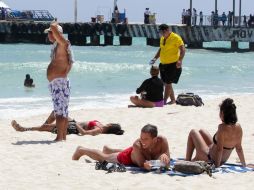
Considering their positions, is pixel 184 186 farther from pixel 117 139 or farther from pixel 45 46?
pixel 45 46

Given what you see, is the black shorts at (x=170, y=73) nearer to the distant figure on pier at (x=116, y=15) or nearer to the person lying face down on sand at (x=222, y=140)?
the person lying face down on sand at (x=222, y=140)

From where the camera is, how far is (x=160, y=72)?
461 inches

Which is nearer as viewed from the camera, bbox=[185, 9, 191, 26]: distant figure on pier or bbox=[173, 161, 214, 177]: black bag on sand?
bbox=[173, 161, 214, 177]: black bag on sand

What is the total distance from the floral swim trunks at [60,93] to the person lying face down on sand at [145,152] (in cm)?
137

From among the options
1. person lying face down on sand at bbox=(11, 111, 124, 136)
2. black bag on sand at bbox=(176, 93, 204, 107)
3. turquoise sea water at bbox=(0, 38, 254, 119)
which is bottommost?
turquoise sea water at bbox=(0, 38, 254, 119)

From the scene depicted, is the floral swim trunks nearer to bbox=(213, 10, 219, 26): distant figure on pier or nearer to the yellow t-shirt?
the yellow t-shirt

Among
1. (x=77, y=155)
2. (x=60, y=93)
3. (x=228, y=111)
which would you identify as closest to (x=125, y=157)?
(x=77, y=155)

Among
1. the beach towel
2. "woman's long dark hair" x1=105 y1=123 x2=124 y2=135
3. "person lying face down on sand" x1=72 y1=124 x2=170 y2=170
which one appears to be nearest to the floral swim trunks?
"woman's long dark hair" x1=105 y1=123 x2=124 y2=135

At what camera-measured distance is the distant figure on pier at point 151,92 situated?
10.9 meters

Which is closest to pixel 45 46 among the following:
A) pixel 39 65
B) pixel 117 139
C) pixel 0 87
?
pixel 39 65

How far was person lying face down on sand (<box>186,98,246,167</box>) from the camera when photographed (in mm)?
6012

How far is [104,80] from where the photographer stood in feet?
74.8

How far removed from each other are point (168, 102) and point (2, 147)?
193 inches

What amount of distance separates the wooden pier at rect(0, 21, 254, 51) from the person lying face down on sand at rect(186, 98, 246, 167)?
36.8 metres
